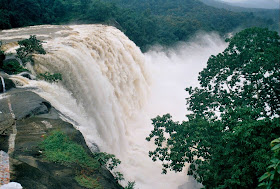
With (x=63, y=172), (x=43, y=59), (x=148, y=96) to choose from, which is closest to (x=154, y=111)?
(x=148, y=96)

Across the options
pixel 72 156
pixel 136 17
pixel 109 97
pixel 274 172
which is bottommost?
pixel 274 172

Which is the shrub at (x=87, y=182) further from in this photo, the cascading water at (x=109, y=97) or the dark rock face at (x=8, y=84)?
the dark rock face at (x=8, y=84)

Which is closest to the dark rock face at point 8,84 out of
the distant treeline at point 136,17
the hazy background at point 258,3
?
the distant treeline at point 136,17

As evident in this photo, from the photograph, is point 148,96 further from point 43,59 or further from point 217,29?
point 217,29

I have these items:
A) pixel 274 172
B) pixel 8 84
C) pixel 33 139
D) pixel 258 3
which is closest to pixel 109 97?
pixel 8 84

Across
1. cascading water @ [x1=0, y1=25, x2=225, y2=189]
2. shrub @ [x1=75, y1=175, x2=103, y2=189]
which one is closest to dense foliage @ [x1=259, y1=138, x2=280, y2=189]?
shrub @ [x1=75, y1=175, x2=103, y2=189]

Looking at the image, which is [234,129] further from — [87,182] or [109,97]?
[109,97]
